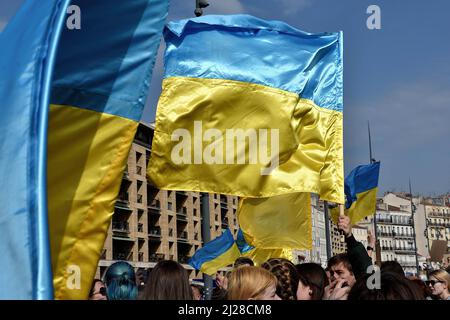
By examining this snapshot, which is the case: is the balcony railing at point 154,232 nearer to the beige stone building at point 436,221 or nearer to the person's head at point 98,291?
the person's head at point 98,291

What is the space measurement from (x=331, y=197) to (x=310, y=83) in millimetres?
1417

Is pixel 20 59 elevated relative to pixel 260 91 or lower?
lower

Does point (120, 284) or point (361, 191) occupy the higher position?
point (361, 191)

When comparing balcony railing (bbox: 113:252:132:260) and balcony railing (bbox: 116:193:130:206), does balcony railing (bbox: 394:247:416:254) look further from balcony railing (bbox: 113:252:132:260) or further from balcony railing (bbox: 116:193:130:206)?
balcony railing (bbox: 116:193:130:206)

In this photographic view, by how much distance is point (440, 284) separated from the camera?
6984mm

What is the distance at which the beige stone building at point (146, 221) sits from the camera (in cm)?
5843

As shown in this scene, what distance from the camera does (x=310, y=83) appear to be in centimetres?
891

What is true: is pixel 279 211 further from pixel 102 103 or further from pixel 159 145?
pixel 102 103

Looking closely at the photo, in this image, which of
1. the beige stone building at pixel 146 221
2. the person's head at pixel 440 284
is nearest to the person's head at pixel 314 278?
the person's head at pixel 440 284

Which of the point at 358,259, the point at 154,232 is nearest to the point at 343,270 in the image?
the point at 358,259

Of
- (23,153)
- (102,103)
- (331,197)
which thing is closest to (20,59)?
(23,153)

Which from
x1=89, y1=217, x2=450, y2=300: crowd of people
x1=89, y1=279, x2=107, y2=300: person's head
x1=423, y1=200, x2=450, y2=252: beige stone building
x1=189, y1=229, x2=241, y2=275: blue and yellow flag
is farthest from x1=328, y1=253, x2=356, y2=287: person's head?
x1=423, y1=200, x2=450, y2=252: beige stone building

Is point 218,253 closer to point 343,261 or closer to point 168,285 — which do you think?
point 343,261

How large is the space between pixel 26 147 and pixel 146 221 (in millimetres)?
58887
